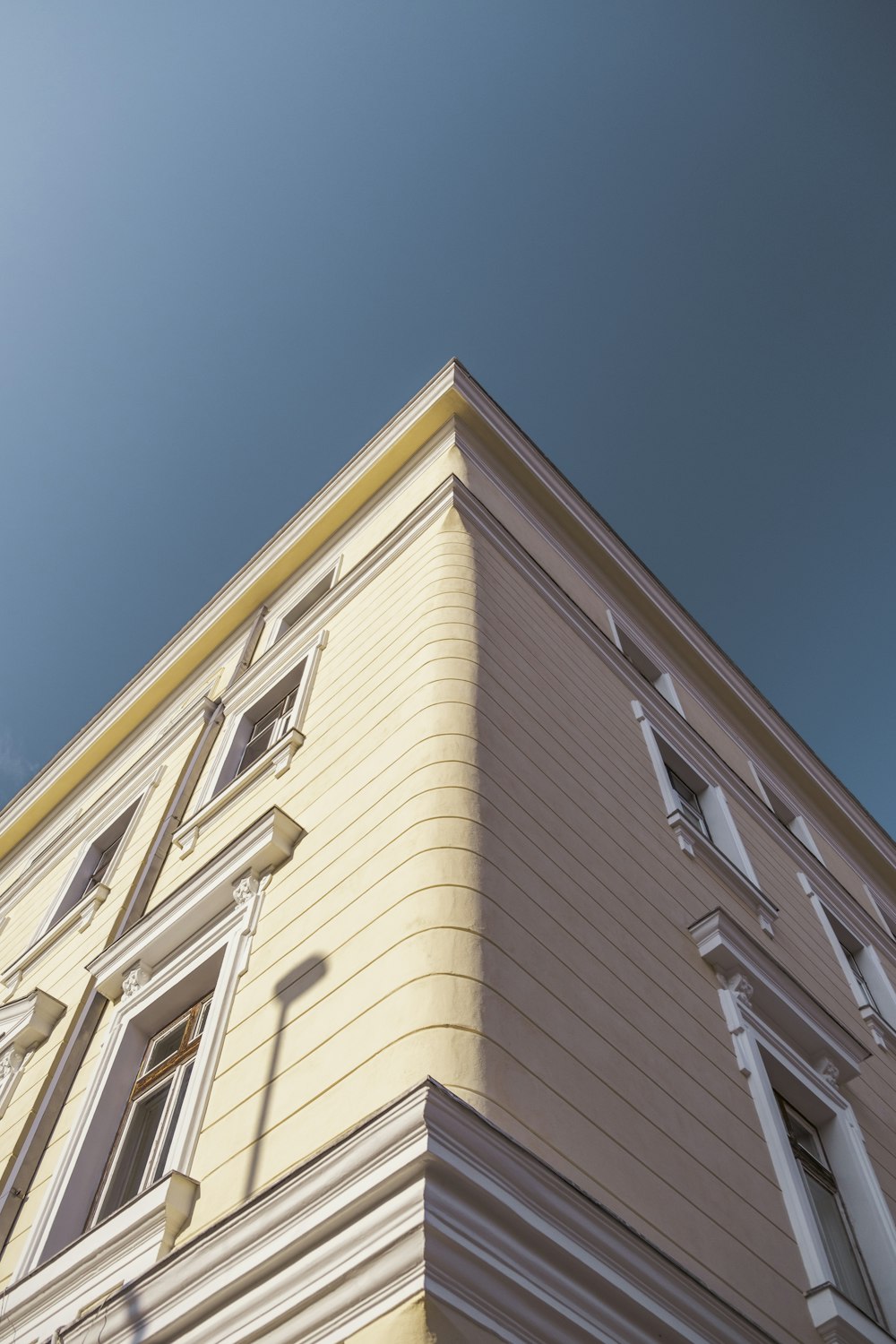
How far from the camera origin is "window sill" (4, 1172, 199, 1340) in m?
5.09

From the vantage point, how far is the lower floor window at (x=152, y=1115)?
6289mm

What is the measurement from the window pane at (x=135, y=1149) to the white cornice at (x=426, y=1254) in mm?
2074

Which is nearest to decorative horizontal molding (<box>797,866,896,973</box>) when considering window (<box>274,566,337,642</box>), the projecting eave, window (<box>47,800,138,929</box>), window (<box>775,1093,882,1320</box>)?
the projecting eave

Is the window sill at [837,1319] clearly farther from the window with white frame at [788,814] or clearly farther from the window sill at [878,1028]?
the window with white frame at [788,814]

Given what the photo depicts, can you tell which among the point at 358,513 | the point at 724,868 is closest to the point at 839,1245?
the point at 724,868

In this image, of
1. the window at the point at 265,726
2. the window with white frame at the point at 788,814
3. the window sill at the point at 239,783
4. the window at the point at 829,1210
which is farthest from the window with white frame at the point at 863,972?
the window sill at the point at 239,783

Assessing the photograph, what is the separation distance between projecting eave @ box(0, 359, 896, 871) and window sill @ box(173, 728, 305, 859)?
4.57 meters

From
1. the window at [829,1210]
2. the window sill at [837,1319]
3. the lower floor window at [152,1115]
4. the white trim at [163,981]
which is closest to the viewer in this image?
the window sill at [837,1319]

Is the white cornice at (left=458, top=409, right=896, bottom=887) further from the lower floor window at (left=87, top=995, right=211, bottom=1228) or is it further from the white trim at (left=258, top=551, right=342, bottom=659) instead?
the lower floor window at (left=87, top=995, right=211, bottom=1228)

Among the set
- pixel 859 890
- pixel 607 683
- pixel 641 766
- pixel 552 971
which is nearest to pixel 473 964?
pixel 552 971

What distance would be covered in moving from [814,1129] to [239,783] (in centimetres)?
532

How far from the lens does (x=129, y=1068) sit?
7.21 m

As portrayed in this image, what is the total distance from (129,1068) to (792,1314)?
4.47 metres

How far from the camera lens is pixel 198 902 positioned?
7.38 m
